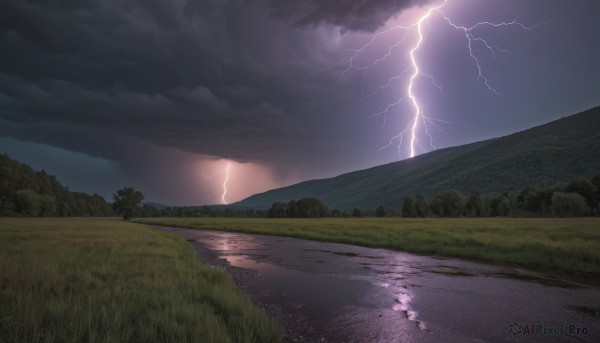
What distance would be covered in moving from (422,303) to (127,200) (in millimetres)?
139077

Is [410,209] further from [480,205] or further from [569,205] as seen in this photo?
[569,205]

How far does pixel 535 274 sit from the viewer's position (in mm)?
19438

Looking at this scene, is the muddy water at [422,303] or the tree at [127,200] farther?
the tree at [127,200]

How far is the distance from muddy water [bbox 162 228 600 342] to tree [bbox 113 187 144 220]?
126 meters

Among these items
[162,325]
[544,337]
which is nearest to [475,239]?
[544,337]

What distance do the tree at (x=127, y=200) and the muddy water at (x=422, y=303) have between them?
126 m

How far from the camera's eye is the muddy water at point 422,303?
9.42 metres

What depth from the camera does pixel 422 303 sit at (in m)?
12.7

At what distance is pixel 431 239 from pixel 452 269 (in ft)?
45.5

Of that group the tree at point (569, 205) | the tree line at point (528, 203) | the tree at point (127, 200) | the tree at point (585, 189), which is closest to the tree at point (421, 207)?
the tree line at point (528, 203)

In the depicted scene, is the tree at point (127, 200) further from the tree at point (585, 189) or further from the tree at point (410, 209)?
the tree at point (585, 189)

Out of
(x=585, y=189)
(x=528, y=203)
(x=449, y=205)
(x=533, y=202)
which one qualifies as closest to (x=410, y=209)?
(x=449, y=205)

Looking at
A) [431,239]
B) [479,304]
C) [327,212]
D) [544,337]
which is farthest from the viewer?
[327,212]

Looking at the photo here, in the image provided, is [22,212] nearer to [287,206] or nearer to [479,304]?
[287,206]
